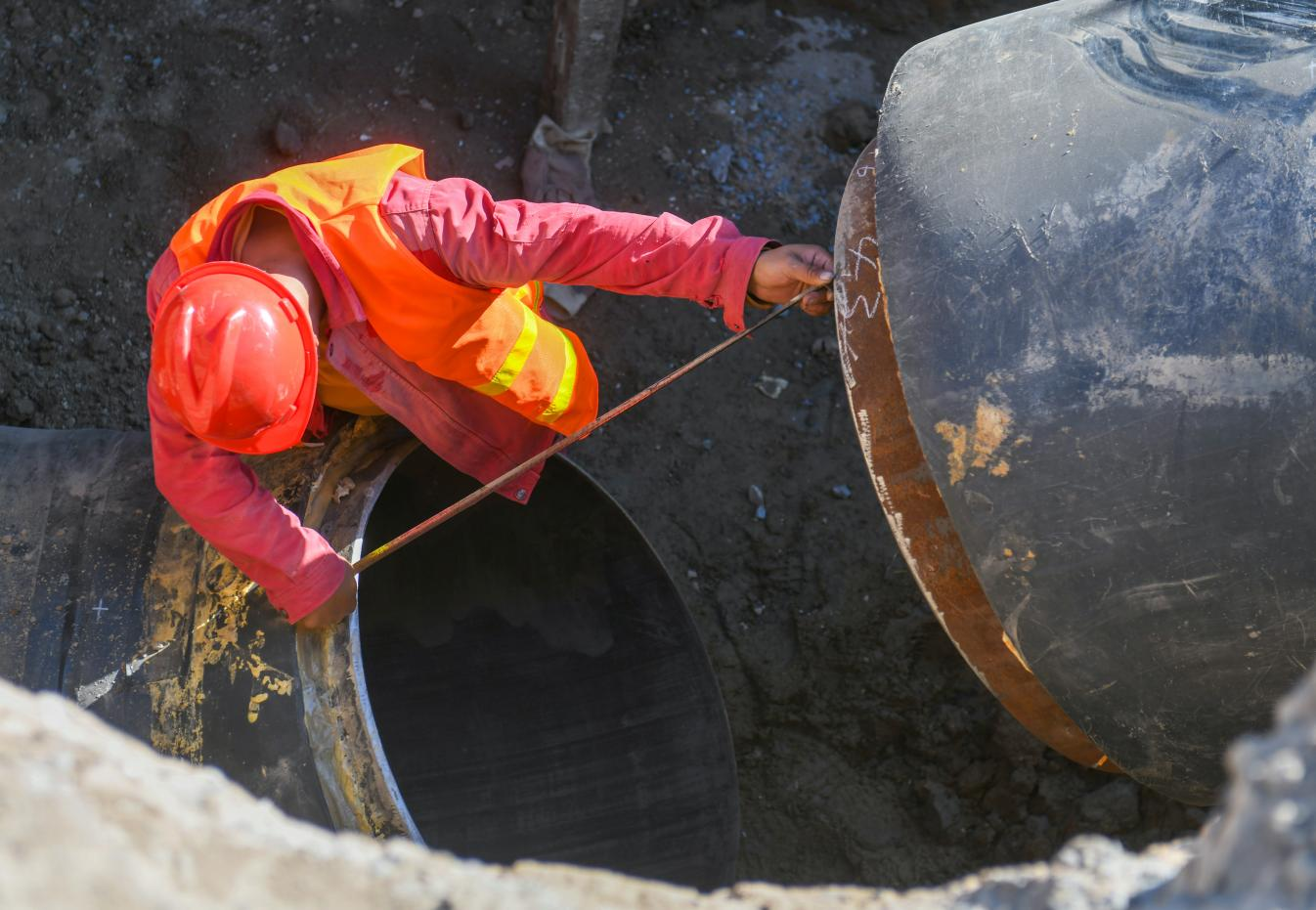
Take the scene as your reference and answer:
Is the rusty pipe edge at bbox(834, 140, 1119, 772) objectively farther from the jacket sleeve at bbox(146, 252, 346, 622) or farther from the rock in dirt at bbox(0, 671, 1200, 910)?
the jacket sleeve at bbox(146, 252, 346, 622)

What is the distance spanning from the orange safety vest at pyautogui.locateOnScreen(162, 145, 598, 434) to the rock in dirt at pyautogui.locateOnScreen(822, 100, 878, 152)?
1.96m

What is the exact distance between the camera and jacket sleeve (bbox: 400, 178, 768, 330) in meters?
2.27

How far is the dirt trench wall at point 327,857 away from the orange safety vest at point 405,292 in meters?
1.28

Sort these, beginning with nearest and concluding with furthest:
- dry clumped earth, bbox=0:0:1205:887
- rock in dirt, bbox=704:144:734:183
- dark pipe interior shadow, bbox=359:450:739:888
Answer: dark pipe interior shadow, bbox=359:450:739:888 < dry clumped earth, bbox=0:0:1205:887 < rock in dirt, bbox=704:144:734:183

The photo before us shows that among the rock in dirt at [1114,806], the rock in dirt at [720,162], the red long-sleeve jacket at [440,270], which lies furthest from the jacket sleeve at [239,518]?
the rock in dirt at [720,162]

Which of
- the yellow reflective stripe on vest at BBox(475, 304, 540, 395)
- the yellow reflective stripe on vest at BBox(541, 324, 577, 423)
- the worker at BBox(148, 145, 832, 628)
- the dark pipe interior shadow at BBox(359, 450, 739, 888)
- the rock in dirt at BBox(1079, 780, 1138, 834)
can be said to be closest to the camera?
the worker at BBox(148, 145, 832, 628)

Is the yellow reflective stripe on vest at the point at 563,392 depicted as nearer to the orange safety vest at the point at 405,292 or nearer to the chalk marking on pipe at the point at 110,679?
the orange safety vest at the point at 405,292

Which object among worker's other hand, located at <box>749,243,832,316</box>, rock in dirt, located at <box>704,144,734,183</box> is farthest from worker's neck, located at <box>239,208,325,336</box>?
rock in dirt, located at <box>704,144,734,183</box>

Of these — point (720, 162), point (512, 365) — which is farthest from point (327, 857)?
point (720, 162)

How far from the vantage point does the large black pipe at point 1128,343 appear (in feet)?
5.67

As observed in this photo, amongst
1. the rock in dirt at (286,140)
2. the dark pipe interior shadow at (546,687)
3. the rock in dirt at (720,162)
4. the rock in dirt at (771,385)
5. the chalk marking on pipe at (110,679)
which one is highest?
the rock in dirt at (720,162)

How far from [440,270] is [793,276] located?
0.71 m

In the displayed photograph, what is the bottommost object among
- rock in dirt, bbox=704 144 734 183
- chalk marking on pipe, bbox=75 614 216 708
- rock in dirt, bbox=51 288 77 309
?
rock in dirt, bbox=51 288 77 309

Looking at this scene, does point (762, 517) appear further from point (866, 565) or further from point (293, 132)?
point (293, 132)
